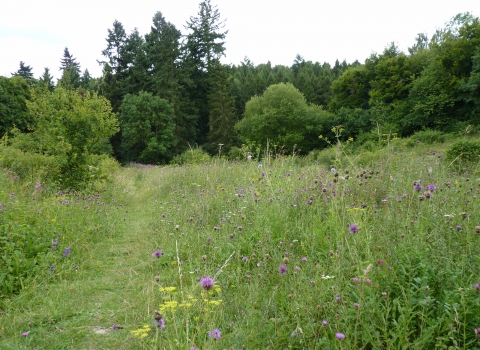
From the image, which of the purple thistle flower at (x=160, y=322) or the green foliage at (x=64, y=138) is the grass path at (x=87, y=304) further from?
the green foliage at (x=64, y=138)

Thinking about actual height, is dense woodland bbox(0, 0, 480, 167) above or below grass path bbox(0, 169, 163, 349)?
above

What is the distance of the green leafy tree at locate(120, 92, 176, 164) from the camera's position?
1216 inches

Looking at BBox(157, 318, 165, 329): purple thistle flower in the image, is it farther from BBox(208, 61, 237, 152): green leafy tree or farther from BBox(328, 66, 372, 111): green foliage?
BBox(328, 66, 372, 111): green foliage

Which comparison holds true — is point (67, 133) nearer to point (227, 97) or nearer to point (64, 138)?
point (64, 138)

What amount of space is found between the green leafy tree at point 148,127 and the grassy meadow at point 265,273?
26.6 m

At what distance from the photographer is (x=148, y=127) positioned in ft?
102

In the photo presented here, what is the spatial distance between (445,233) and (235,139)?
33590 millimetres

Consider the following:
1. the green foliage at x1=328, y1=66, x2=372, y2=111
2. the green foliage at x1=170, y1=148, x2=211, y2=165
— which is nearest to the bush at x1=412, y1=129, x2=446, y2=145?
the green foliage at x1=328, y1=66, x2=372, y2=111

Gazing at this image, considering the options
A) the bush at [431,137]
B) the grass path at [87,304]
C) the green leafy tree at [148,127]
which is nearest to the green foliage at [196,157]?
the green leafy tree at [148,127]

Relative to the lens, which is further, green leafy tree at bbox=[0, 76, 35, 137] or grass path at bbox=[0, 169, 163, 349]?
green leafy tree at bbox=[0, 76, 35, 137]

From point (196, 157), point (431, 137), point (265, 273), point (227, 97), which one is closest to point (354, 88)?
point (227, 97)

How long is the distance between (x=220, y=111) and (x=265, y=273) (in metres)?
32.4

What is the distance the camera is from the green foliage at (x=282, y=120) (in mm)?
33875

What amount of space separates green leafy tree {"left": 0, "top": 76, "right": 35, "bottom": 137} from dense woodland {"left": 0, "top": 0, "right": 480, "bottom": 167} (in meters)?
0.10
